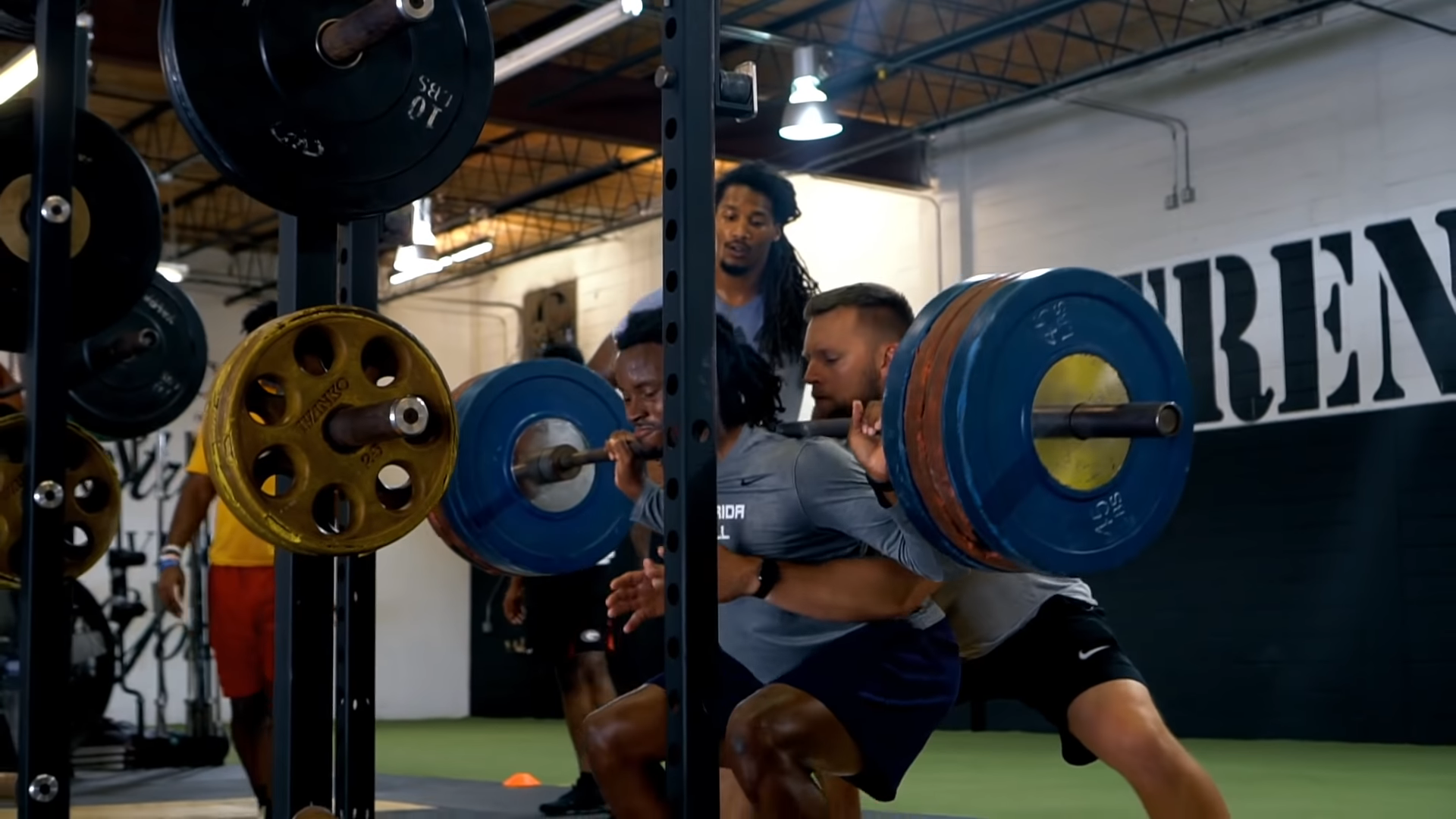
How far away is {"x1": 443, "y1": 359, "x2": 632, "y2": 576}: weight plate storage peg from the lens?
3176 millimetres

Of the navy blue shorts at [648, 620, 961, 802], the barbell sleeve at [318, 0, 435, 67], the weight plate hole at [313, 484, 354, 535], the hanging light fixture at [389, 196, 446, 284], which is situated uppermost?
the hanging light fixture at [389, 196, 446, 284]

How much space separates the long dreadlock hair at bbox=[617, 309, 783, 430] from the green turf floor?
208 cm

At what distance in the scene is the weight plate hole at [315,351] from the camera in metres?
→ 2.05

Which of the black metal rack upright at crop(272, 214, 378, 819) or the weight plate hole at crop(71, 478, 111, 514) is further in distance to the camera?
the weight plate hole at crop(71, 478, 111, 514)

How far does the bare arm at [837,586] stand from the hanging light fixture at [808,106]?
4.99 m

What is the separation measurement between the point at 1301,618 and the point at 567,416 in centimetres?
555

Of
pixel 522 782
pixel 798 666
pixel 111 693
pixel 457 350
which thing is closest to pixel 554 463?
pixel 798 666

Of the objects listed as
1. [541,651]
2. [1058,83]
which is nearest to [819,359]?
[541,651]

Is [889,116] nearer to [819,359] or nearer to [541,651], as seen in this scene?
[541,651]

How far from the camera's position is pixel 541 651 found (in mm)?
4855

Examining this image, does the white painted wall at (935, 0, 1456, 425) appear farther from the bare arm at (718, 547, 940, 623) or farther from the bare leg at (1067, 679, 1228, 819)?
the bare arm at (718, 547, 940, 623)

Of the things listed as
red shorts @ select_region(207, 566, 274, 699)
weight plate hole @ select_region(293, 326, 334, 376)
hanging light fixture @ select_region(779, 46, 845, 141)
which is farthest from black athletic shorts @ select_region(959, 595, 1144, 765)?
hanging light fixture @ select_region(779, 46, 845, 141)

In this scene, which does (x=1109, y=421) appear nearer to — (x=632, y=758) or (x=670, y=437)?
(x=670, y=437)

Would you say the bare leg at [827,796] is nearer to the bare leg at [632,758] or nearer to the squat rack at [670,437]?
the bare leg at [632,758]
